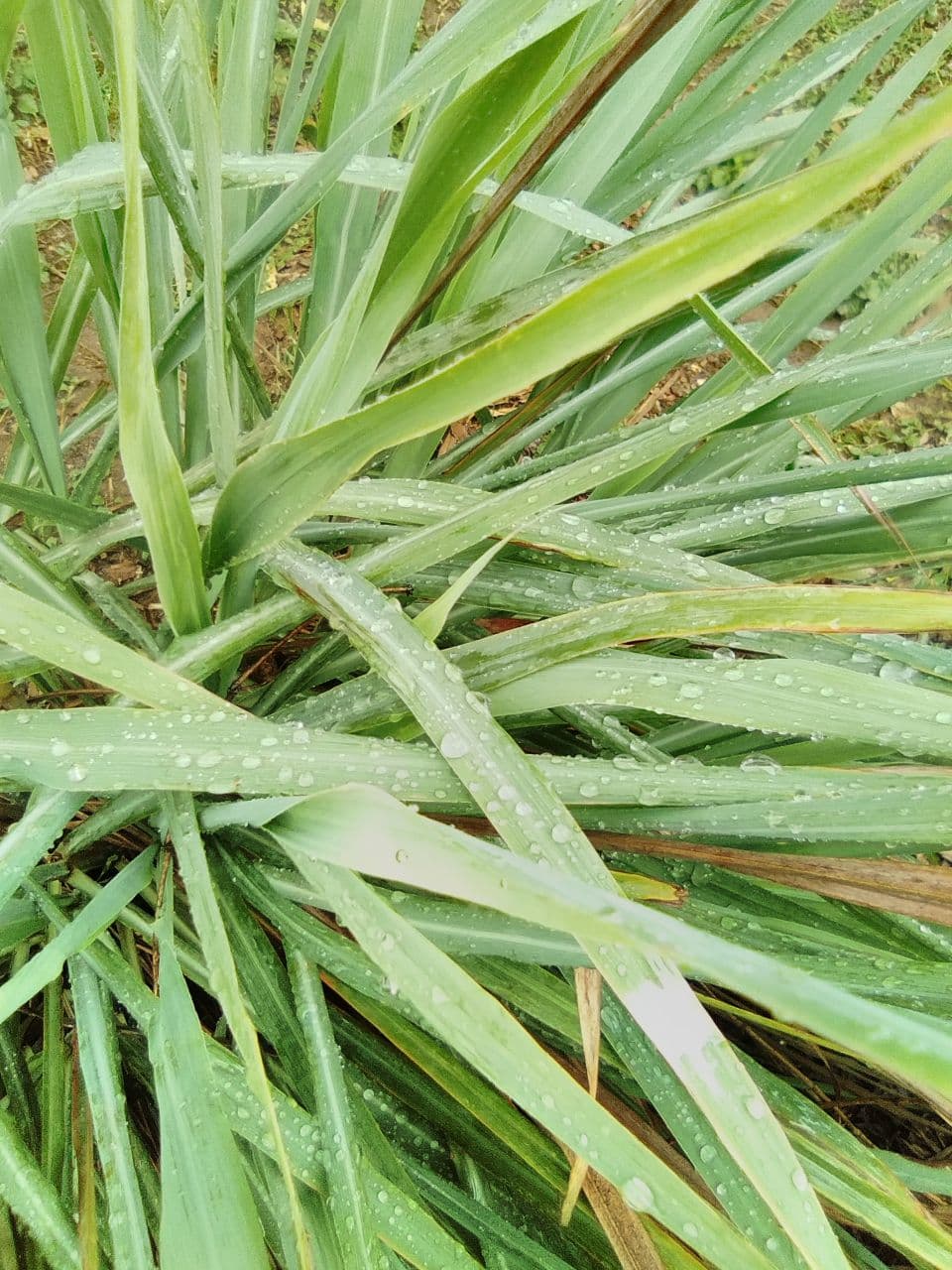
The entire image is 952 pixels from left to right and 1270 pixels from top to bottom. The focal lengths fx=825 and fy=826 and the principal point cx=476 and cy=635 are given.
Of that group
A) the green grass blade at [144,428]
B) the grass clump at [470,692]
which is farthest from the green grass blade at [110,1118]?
the green grass blade at [144,428]

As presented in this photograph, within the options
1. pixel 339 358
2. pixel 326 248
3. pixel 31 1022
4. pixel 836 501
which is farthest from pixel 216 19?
pixel 31 1022

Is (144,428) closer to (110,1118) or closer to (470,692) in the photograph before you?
(470,692)

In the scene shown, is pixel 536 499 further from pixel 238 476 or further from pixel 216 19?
pixel 216 19

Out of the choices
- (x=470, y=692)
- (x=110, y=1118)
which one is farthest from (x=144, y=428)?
(x=110, y=1118)

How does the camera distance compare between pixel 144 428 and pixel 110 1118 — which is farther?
pixel 110 1118

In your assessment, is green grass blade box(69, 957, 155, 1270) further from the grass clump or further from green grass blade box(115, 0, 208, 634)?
green grass blade box(115, 0, 208, 634)

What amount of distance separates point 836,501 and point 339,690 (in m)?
0.45

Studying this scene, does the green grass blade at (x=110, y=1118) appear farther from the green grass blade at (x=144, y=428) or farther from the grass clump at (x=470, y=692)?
the green grass blade at (x=144, y=428)

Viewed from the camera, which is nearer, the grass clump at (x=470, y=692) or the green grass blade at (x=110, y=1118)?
the grass clump at (x=470, y=692)

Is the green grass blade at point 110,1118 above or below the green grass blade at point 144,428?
below

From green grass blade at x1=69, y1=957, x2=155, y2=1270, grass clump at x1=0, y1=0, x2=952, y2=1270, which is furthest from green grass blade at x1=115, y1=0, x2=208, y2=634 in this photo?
green grass blade at x1=69, y1=957, x2=155, y2=1270

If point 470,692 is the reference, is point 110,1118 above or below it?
below

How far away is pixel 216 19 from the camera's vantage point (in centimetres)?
92

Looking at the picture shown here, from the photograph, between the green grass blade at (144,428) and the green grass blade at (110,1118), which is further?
the green grass blade at (110,1118)
